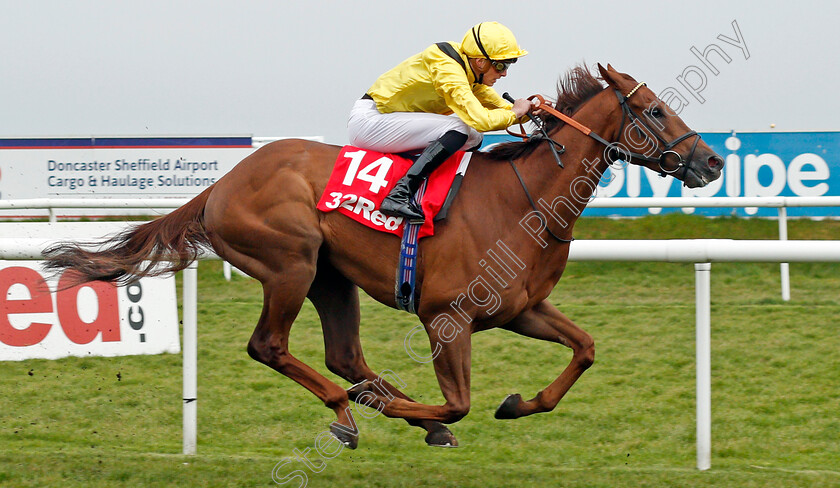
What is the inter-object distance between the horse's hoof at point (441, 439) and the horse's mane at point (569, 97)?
3.58 ft

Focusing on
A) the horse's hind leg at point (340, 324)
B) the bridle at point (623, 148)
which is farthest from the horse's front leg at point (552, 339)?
the horse's hind leg at point (340, 324)

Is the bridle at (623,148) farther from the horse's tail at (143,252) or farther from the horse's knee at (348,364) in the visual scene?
the horse's tail at (143,252)

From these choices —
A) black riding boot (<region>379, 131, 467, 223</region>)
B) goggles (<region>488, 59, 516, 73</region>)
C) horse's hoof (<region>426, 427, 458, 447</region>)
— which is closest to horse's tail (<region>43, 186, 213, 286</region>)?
black riding boot (<region>379, 131, 467, 223</region>)

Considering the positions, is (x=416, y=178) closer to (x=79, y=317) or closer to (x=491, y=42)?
(x=491, y=42)

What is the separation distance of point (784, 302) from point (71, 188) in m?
6.70

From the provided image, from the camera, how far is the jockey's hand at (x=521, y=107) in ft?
11.9

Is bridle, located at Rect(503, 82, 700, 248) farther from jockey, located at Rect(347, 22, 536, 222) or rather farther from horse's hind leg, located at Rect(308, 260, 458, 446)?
horse's hind leg, located at Rect(308, 260, 458, 446)

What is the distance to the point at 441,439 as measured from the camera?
11.9ft

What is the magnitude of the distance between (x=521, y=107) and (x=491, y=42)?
10.7 inches

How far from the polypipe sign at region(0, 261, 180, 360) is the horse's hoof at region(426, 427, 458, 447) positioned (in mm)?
1721

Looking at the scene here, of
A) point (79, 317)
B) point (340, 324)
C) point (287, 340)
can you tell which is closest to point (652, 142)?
point (340, 324)

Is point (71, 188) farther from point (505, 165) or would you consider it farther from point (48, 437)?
point (505, 165)

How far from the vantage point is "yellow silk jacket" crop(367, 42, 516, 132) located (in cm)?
349

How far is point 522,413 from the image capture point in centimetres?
366
